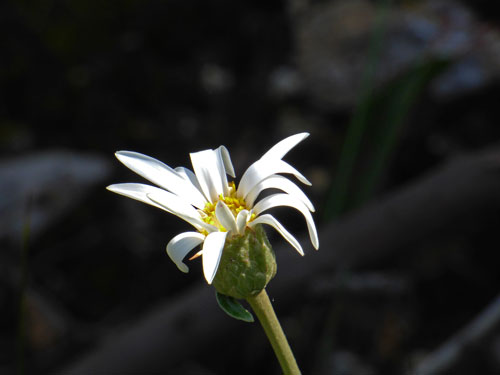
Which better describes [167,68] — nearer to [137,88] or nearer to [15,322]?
[137,88]

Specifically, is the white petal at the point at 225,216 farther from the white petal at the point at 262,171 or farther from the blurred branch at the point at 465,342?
the blurred branch at the point at 465,342

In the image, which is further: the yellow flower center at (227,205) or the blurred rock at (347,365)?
the blurred rock at (347,365)

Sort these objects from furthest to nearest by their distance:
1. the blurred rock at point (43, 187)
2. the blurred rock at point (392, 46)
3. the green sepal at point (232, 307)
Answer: the blurred rock at point (392, 46)
the blurred rock at point (43, 187)
the green sepal at point (232, 307)

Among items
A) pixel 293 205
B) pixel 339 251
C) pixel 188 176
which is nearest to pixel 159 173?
pixel 188 176

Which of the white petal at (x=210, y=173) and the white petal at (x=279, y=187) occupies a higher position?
the white petal at (x=210, y=173)

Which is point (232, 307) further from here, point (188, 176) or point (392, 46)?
point (392, 46)

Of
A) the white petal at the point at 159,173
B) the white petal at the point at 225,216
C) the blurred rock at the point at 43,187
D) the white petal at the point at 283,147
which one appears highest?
the blurred rock at the point at 43,187

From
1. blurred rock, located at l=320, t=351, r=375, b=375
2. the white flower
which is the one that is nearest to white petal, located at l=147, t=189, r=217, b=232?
the white flower

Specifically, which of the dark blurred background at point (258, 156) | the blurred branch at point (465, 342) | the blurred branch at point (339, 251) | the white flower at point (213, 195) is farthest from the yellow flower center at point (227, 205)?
the blurred branch at point (465, 342)

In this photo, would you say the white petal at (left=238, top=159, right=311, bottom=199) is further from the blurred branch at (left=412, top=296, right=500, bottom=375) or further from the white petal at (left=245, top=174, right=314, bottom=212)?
the blurred branch at (left=412, top=296, right=500, bottom=375)
